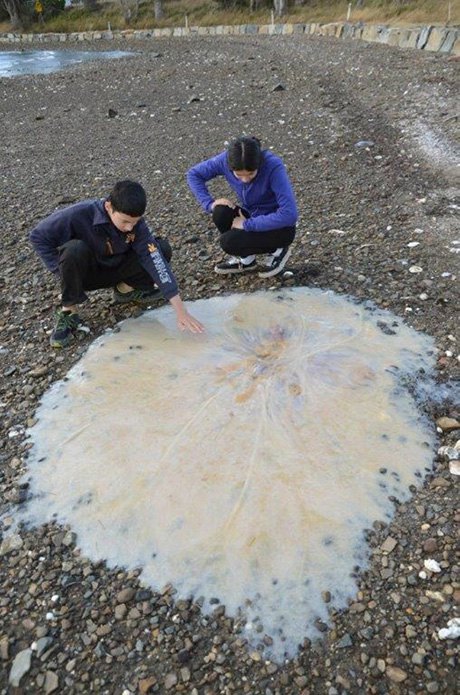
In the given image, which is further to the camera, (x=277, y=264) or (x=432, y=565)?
(x=277, y=264)

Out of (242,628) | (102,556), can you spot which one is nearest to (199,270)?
(102,556)

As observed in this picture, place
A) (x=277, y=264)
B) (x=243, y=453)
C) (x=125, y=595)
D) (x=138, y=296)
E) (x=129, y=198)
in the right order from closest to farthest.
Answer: (x=125, y=595) < (x=243, y=453) < (x=129, y=198) < (x=138, y=296) < (x=277, y=264)

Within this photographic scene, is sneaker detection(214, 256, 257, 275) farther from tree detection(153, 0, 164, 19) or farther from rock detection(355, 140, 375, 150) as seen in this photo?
tree detection(153, 0, 164, 19)

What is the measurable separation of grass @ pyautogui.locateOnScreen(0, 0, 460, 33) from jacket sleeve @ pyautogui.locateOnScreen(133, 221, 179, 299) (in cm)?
1840

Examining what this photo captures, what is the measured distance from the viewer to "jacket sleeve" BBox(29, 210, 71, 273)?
3.47 meters

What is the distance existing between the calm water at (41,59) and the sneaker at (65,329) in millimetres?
17453

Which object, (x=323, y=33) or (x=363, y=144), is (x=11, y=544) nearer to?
(x=363, y=144)

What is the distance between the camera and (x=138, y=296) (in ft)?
13.3

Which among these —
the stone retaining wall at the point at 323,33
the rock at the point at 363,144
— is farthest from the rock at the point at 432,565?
the stone retaining wall at the point at 323,33

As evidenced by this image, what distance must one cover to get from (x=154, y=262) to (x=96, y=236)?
420 mm

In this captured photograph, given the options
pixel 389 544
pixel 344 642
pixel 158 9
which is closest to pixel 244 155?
pixel 389 544

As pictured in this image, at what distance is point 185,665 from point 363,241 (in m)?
3.75

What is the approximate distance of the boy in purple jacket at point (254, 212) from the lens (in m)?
3.79

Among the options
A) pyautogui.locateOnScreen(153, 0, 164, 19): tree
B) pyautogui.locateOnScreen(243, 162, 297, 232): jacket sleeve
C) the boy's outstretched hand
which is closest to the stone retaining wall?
pyautogui.locateOnScreen(153, 0, 164, 19): tree
